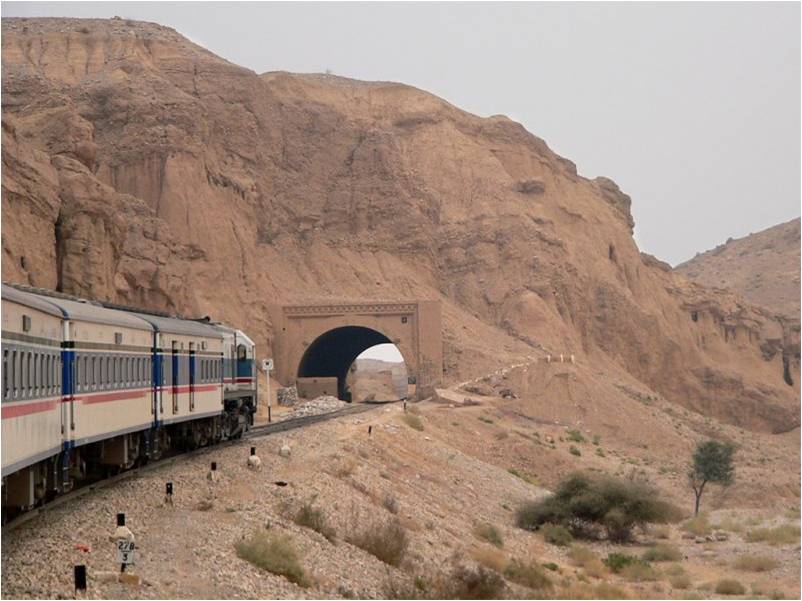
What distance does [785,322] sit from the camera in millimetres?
90875

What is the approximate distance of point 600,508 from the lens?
1288 inches

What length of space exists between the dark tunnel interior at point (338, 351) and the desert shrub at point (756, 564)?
116ft

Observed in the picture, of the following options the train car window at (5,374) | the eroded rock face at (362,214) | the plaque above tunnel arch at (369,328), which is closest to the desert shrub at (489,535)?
the train car window at (5,374)

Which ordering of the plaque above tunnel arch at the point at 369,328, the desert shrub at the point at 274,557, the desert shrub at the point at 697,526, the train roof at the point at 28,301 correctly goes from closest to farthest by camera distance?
the train roof at the point at 28,301
the desert shrub at the point at 274,557
the desert shrub at the point at 697,526
the plaque above tunnel arch at the point at 369,328

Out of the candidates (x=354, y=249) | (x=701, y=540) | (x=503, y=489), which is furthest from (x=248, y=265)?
(x=701, y=540)

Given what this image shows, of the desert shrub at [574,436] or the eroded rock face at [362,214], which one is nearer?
the desert shrub at [574,436]

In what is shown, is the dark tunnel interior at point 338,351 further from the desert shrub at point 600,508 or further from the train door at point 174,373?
the train door at point 174,373

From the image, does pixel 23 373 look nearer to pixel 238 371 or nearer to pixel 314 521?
pixel 314 521

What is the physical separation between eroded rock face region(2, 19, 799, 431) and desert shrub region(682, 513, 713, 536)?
23049mm

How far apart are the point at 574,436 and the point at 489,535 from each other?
24849 millimetres

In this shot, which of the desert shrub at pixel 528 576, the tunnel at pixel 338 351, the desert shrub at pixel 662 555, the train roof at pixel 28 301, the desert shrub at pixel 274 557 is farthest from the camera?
the tunnel at pixel 338 351

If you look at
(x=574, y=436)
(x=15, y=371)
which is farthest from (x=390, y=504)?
(x=574, y=436)

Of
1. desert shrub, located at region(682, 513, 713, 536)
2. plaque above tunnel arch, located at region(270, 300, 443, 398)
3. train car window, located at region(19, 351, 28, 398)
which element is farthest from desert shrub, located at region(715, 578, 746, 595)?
plaque above tunnel arch, located at region(270, 300, 443, 398)

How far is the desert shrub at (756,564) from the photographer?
2797 cm
